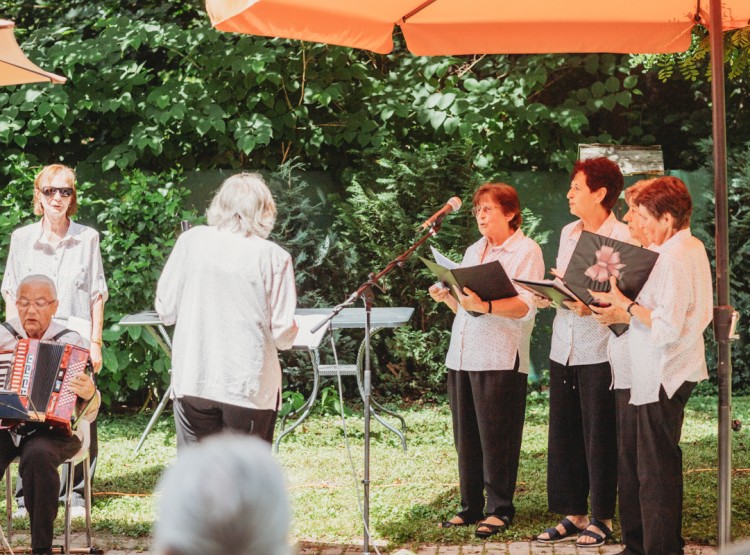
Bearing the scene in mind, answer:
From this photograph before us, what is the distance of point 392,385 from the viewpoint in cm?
937

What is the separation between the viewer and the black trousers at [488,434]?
5.32m

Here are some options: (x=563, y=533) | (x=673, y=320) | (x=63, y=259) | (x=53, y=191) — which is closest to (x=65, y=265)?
(x=63, y=259)

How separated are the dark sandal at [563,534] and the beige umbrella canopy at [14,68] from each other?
12.0ft

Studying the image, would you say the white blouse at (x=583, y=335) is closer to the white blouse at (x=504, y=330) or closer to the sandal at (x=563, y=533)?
the white blouse at (x=504, y=330)

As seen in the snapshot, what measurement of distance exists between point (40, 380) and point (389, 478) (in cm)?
268

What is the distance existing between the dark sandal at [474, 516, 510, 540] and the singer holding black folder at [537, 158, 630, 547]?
207 millimetres

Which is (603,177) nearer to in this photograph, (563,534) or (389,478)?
(563,534)

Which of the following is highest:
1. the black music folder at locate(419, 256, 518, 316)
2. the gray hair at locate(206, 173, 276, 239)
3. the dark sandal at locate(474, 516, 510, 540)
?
the gray hair at locate(206, 173, 276, 239)

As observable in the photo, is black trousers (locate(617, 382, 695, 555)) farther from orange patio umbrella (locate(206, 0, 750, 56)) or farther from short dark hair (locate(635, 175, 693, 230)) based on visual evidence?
orange patio umbrella (locate(206, 0, 750, 56))

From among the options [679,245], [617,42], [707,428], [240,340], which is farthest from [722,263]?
[707,428]

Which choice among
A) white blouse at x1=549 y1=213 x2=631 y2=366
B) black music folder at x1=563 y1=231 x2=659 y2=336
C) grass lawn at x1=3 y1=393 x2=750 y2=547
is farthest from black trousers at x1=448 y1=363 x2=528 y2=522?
black music folder at x1=563 y1=231 x2=659 y2=336

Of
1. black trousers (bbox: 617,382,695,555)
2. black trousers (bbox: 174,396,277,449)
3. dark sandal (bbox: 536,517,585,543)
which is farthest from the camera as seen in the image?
dark sandal (bbox: 536,517,585,543)

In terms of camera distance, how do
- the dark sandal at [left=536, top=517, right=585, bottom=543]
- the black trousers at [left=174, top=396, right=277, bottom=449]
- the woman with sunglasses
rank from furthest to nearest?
the woman with sunglasses < the dark sandal at [left=536, top=517, right=585, bottom=543] < the black trousers at [left=174, top=396, right=277, bottom=449]

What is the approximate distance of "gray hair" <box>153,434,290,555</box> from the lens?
1604mm
